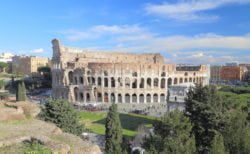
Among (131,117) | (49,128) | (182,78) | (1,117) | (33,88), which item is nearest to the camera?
(49,128)

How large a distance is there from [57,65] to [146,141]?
208 feet

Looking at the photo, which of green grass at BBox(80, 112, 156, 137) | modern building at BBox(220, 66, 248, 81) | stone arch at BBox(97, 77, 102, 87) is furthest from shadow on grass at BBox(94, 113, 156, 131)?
modern building at BBox(220, 66, 248, 81)

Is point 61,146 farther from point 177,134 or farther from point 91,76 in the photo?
point 91,76

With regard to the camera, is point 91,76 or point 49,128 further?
point 91,76

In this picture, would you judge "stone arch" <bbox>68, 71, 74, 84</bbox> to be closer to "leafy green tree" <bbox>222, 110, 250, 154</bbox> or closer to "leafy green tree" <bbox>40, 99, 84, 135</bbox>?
"leafy green tree" <bbox>40, 99, 84, 135</bbox>

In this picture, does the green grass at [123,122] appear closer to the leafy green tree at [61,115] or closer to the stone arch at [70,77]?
the leafy green tree at [61,115]

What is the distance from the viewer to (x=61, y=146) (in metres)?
14.2

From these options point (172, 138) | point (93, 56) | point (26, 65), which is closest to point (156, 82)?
point (93, 56)

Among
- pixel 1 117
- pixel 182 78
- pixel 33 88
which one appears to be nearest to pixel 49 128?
pixel 1 117

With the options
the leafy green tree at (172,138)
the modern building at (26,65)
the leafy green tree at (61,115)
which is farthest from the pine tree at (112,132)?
the modern building at (26,65)

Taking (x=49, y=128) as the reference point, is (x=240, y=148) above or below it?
below

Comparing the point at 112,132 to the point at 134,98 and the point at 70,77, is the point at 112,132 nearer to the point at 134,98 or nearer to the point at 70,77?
the point at 134,98

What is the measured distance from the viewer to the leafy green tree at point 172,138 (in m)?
18.3

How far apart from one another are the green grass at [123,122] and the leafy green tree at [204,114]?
1294cm
